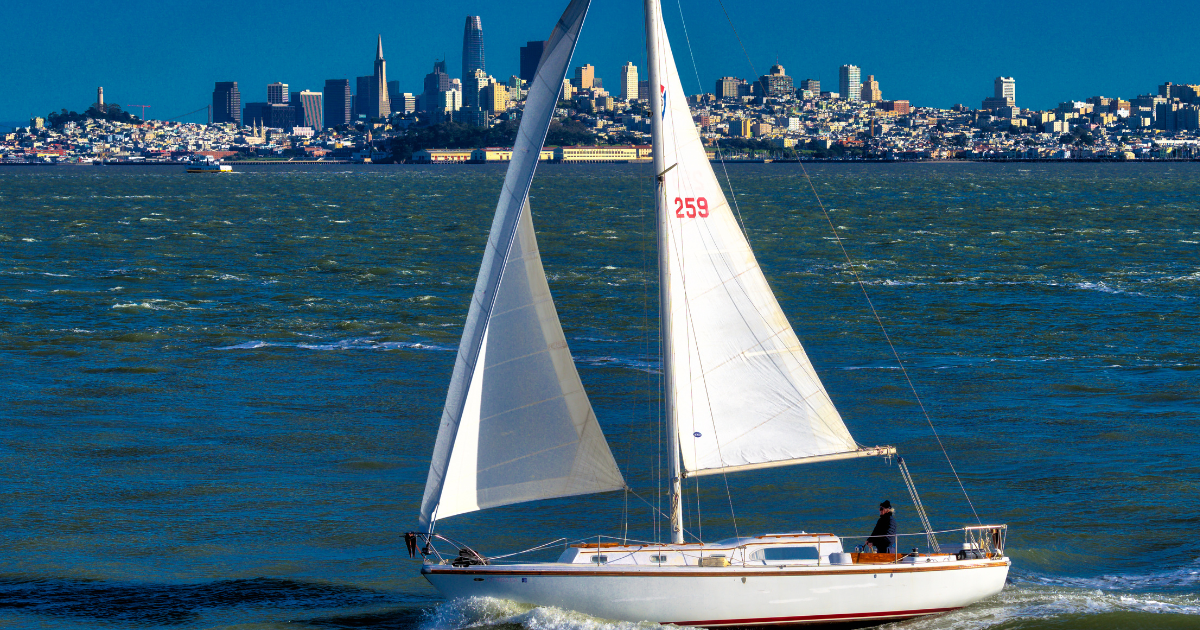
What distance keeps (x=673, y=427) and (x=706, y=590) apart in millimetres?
1819

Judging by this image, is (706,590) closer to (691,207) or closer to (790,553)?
(790,553)

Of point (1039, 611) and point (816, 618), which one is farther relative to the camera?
point (1039, 611)

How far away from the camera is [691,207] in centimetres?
1462

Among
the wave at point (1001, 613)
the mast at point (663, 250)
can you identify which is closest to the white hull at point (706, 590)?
the wave at point (1001, 613)

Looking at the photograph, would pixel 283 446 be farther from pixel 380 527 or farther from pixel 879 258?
pixel 879 258

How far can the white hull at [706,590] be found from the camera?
1400 centimetres

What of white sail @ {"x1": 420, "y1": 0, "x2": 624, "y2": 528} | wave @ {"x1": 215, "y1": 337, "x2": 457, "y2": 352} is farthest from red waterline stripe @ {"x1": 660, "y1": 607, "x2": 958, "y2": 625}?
wave @ {"x1": 215, "y1": 337, "x2": 457, "y2": 352}

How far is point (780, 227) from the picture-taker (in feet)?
252

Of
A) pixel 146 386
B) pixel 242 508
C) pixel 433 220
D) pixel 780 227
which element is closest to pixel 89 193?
pixel 433 220

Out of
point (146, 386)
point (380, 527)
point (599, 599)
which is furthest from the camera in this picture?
point (146, 386)

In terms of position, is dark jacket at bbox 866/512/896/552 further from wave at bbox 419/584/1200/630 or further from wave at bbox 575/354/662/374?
wave at bbox 575/354/662/374

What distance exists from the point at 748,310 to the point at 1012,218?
74.5m

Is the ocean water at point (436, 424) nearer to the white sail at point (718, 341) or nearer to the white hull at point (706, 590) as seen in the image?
the white hull at point (706, 590)

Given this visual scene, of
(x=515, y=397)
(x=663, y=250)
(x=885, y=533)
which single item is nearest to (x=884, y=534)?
(x=885, y=533)
